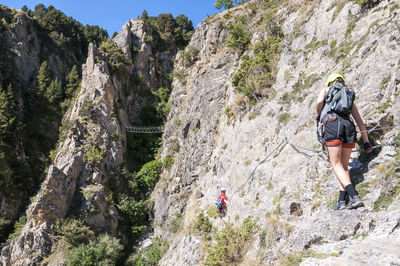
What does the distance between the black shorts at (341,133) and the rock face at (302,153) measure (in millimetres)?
771

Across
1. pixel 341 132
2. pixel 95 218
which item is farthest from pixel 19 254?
pixel 341 132

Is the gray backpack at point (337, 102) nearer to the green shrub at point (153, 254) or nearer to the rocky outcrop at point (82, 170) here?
the green shrub at point (153, 254)

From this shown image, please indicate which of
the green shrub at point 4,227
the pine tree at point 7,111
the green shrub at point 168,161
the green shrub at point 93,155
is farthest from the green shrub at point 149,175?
the pine tree at point 7,111

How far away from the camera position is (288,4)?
16203mm

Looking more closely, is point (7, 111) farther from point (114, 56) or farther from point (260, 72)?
point (260, 72)

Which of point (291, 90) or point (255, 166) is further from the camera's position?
point (291, 90)

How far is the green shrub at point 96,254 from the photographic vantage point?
17.6m

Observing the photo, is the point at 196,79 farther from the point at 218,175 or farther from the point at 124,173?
the point at 218,175

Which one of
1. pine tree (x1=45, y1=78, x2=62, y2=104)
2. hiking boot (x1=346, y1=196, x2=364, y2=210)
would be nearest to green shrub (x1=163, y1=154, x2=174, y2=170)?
hiking boot (x1=346, y1=196, x2=364, y2=210)

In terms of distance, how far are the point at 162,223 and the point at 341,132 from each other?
675 inches

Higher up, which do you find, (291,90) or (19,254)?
(291,90)

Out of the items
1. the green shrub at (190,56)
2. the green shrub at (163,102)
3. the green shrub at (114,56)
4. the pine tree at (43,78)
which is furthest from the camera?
the pine tree at (43,78)

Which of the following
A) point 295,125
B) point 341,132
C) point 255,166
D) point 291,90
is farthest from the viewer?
point 291,90

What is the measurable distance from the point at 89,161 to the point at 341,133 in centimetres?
2313
